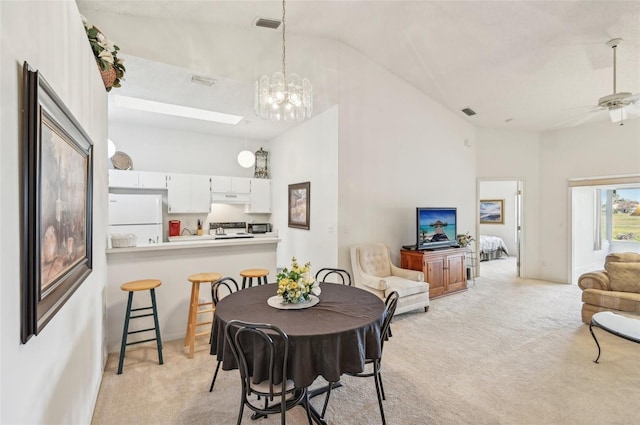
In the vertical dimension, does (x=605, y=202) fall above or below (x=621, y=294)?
above

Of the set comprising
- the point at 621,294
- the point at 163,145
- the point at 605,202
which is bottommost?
the point at 621,294

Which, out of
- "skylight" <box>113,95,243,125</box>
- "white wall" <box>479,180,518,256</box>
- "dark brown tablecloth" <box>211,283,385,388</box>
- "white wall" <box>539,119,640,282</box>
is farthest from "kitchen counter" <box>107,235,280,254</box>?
"white wall" <box>479,180,518,256</box>

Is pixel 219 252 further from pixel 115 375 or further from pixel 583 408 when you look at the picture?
pixel 583 408

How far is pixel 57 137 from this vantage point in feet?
4.52

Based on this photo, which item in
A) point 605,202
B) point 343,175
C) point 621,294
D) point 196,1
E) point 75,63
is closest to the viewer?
point 75,63

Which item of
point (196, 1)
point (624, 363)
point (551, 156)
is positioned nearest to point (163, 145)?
point (196, 1)

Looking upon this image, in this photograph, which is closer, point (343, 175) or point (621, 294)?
point (621, 294)

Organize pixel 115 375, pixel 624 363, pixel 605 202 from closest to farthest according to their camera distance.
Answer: pixel 115 375 < pixel 624 363 < pixel 605 202

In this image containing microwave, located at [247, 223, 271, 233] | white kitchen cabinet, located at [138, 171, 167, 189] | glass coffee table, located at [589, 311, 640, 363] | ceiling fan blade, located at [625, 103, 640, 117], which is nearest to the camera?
glass coffee table, located at [589, 311, 640, 363]

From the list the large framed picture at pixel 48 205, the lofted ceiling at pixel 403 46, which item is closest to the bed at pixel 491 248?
the lofted ceiling at pixel 403 46

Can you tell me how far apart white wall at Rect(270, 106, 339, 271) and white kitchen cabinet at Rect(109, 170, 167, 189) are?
2301mm

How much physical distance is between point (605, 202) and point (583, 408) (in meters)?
6.54

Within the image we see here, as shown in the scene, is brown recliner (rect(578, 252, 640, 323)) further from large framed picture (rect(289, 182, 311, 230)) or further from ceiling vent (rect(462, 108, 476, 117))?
large framed picture (rect(289, 182, 311, 230))

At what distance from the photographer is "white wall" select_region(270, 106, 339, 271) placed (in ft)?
15.4
